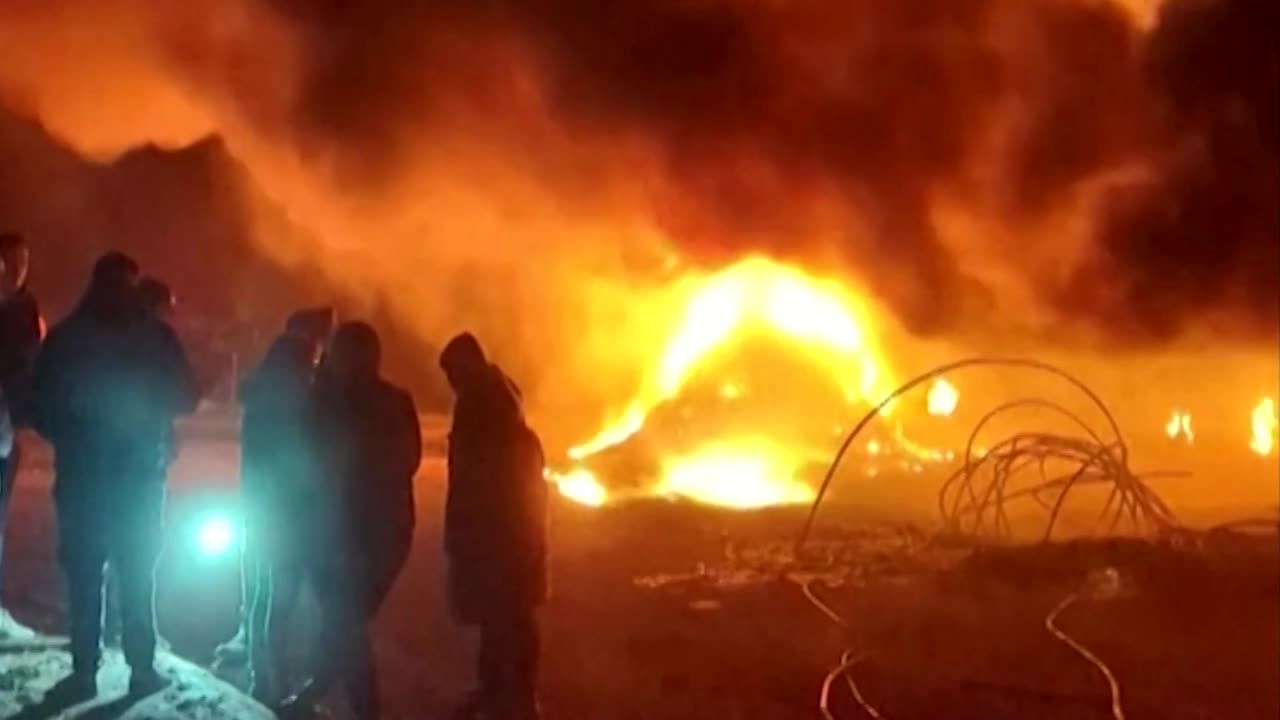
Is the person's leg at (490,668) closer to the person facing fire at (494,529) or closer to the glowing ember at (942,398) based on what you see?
the person facing fire at (494,529)

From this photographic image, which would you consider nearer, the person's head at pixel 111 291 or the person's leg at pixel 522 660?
the person's head at pixel 111 291

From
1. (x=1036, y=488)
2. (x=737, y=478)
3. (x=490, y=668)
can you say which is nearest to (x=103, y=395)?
(x=490, y=668)

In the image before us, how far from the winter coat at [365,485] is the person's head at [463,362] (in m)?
0.26

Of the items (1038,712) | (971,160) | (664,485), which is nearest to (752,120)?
(971,160)

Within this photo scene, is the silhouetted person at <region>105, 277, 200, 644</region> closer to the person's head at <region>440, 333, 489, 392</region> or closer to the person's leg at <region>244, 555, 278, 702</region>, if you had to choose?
the person's leg at <region>244, 555, 278, 702</region>

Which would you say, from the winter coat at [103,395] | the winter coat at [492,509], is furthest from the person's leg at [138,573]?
the winter coat at [492,509]

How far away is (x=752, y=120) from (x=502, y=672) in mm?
12243

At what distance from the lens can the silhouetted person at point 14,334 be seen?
273 inches

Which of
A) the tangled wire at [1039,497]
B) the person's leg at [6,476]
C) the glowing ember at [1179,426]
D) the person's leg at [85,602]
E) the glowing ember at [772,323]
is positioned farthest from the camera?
the glowing ember at [1179,426]

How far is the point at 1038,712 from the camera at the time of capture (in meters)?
7.68

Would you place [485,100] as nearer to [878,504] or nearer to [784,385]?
[784,385]

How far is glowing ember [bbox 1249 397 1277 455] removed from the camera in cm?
1884

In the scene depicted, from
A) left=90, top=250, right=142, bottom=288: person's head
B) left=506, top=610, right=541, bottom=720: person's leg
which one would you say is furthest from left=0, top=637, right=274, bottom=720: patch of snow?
left=90, top=250, right=142, bottom=288: person's head

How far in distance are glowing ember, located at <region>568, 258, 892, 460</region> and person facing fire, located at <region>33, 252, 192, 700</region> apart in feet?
38.3
